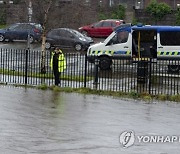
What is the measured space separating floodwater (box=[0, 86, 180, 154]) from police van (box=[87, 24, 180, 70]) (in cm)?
928

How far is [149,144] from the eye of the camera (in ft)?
34.4

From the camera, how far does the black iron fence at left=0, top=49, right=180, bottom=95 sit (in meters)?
18.6

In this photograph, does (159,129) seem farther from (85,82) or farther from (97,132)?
(85,82)

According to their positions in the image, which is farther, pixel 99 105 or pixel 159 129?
pixel 99 105

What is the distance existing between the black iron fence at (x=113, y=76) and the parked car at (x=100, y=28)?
2013 centimetres

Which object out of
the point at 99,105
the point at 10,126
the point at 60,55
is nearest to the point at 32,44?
the point at 60,55

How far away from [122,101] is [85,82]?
302cm

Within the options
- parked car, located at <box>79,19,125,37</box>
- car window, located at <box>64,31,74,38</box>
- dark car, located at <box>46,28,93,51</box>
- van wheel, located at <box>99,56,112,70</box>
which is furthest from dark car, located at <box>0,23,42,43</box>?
van wheel, located at <box>99,56,112,70</box>

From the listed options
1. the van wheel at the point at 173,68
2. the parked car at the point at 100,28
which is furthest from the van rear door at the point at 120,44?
the parked car at the point at 100,28

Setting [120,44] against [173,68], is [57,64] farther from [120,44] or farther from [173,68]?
[120,44]

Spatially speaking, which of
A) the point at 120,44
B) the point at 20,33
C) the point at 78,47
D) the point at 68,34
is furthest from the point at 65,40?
the point at 120,44

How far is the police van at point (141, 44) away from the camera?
26188mm

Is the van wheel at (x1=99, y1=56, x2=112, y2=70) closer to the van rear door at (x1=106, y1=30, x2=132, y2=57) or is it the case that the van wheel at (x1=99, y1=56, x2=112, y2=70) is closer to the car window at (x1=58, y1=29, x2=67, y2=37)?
the van rear door at (x1=106, y1=30, x2=132, y2=57)

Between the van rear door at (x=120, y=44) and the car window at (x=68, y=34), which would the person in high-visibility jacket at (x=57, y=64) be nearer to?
the van rear door at (x=120, y=44)
